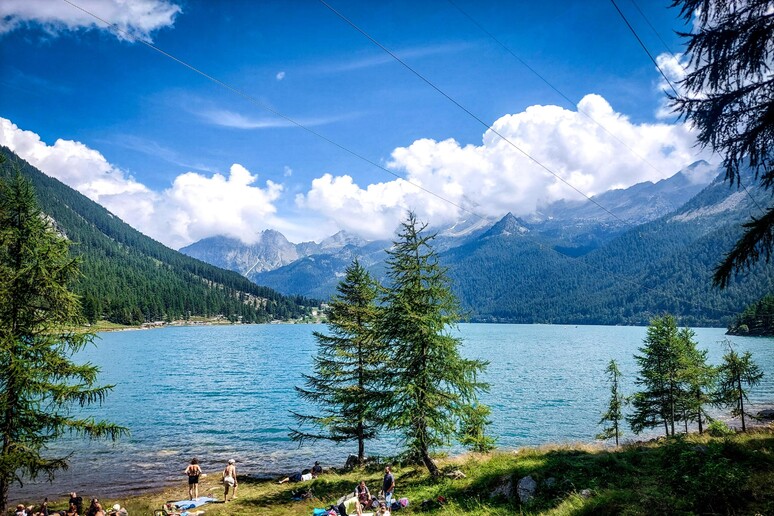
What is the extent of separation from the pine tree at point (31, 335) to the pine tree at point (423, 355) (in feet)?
40.3

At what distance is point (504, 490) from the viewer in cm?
1590

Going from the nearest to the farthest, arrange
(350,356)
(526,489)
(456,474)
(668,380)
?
(526,489), (456,474), (350,356), (668,380)

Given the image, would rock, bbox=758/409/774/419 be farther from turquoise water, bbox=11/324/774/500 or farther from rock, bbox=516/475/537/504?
rock, bbox=516/475/537/504

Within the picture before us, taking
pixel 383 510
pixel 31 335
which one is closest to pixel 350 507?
pixel 383 510

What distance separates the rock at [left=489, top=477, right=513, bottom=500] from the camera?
15617 mm

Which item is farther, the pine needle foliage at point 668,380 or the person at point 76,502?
the pine needle foliage at point 668,380

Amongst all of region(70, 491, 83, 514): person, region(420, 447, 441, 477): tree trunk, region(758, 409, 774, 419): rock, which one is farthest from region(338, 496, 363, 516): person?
region(758, 409, 774, 419): rock

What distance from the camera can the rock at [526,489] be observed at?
14.8m

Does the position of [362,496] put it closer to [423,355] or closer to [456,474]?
[456,474]

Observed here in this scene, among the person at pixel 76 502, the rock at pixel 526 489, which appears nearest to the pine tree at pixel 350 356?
the rock at pixel 526 489

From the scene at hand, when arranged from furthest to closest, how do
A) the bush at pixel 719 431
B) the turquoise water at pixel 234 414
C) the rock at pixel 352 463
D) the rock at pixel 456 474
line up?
the turquoise water at pixel 234 414 < the rock at pixel 352 463 < the rock at pixel 456 474 < the bush at pixel 719 431

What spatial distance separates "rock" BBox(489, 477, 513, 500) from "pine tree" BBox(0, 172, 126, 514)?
15388mm

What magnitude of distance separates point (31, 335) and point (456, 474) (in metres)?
18.6

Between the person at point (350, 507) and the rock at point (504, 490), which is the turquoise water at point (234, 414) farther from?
the rock at point (504, 490)
